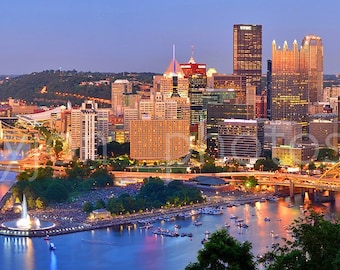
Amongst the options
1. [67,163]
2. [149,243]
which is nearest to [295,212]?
[149,243]

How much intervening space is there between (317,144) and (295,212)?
29.5 ft

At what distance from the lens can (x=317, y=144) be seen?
2192cm

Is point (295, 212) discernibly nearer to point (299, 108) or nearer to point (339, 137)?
point (339, 137)

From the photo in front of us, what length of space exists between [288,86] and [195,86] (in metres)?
3.55

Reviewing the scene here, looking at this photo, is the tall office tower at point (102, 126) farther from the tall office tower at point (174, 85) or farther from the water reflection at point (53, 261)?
the water reflection at point (53, 261)

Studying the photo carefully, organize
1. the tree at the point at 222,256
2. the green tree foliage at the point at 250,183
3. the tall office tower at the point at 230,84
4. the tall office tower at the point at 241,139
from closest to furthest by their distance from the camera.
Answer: the tree at the point at 222,256
the green tree foliage at the point at 250,183
the tall office tower at the point at 241,139
the tall office tower at the point at 230,84

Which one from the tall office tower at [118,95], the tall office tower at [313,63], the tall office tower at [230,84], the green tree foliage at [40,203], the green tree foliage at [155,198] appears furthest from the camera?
the tall office tower at [313,63]

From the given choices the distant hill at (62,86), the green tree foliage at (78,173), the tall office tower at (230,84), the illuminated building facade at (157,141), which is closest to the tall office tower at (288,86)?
the tall office tower at (230,84)

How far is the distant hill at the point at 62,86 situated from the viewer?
36.5 m

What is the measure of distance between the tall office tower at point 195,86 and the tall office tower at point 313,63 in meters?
3.99

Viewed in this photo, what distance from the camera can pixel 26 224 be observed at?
1136 centimetres

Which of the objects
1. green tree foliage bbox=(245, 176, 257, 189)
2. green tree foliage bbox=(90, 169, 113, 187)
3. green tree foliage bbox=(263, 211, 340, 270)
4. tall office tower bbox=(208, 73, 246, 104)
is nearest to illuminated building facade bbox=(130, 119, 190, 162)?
green tree foliage bbox=(90, 169, 113, 187)

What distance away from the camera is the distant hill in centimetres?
3648

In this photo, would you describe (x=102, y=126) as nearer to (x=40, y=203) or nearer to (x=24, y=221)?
(x=40, y=203)
